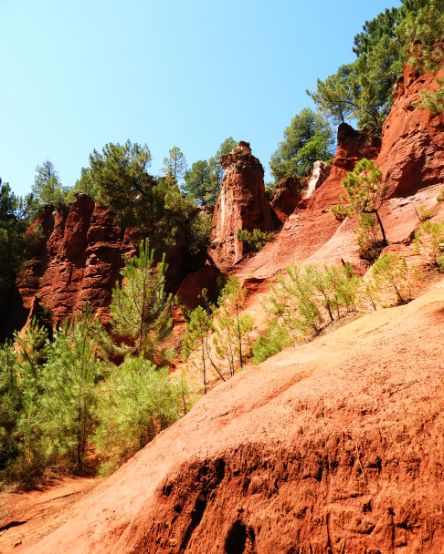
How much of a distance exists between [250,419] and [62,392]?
809cm

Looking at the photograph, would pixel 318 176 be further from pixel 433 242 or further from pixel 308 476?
pixel 308 476

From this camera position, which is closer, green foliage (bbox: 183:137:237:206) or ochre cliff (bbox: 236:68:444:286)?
ochre cliff (bbox: 236:68:444:286)

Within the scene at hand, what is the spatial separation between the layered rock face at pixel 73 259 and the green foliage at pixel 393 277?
16.4 meters

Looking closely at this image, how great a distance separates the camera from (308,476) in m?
2.95

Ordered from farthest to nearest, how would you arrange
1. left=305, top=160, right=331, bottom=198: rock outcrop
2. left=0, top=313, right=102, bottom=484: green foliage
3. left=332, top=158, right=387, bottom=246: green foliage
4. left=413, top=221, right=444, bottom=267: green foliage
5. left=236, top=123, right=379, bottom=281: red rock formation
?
1. left=305, top=160, right=331, bottom=198: rock outcrop
2. left=236, top=123, right=379, bottom=281: red rock formation
3. left=332, top=158, right=387, bottom=246: green foliage
4. left=413, top=221, right=444, bottom=267: green foliage
5. left=0, top=313, right=102, bottom=484: green foliage

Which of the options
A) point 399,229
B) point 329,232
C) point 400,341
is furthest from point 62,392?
point 329,232

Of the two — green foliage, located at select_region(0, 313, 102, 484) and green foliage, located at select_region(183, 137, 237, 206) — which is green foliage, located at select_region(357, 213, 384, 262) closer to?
green foliage, located at select_region(0, 313, 102, 484)

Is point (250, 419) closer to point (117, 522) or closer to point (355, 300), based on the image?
point (117, 522)

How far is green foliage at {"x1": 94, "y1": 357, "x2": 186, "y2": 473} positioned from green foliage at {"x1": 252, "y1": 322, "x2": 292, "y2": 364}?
2.45 meters

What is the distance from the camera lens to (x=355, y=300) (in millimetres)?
11602

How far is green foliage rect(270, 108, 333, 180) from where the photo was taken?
38.8 meters

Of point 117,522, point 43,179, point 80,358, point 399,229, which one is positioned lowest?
point 117,522

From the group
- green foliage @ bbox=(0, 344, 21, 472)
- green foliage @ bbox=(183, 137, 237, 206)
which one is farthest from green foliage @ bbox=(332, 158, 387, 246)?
green foliage @ bbox=(183, 137, 237, 206)

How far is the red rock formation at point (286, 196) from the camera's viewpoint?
30.7 meters
